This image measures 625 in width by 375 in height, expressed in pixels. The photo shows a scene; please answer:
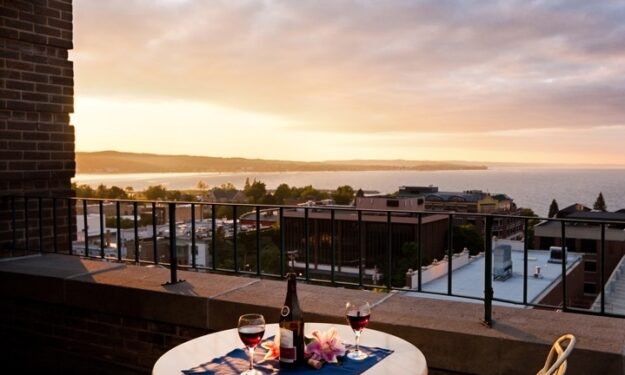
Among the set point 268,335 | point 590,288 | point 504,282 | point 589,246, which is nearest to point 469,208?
point 504,282

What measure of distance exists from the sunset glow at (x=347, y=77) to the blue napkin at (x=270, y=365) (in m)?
4.53

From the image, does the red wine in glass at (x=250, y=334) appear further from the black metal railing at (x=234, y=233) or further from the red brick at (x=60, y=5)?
the red brick at (x=60, y=5)

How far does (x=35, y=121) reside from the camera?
545 cm

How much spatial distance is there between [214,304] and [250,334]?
185 cm

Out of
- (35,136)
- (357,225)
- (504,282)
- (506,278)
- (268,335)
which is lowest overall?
(504,282)

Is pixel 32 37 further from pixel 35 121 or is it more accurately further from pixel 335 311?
pixel 335 311

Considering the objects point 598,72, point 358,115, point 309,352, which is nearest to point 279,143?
point 598,72

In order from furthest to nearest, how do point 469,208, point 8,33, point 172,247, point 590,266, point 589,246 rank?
point 590,266 → point 589,246 → point 469,208 → point 8,33 → point 172,247

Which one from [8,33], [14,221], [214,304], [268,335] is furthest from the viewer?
[14,221]

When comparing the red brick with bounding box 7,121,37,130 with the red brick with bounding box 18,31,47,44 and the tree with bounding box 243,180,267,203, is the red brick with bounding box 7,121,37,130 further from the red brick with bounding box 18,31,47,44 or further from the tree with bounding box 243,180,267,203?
the tree with bounding box 243,180,267,203

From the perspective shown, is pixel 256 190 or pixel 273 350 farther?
pixel 256 190

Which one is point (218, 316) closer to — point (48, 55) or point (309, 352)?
point (309, 352)

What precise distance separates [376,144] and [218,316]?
5704 centimetres

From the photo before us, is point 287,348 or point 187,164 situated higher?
point 187,164
